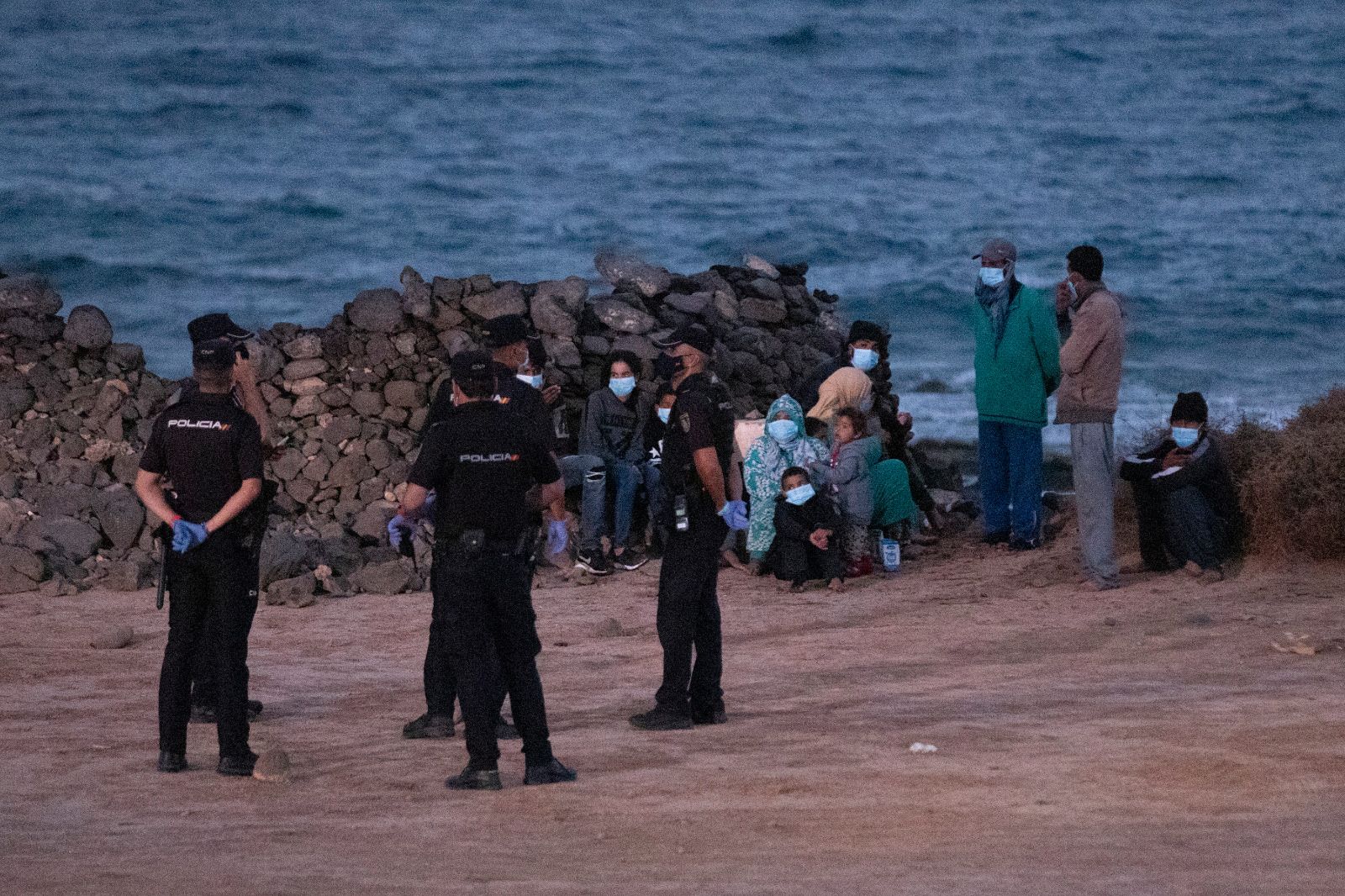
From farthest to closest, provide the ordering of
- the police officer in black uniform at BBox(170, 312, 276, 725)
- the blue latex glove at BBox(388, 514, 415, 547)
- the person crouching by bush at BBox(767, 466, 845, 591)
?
the person crouching by bush at BBox(767, 466, 845, 591) → the police officer in black uniform at BBox(170, 312, 276, 725) → the blue latex glove at BBox(388, 514, 415, 547)

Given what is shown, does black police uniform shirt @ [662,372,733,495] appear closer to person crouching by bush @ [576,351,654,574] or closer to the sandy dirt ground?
the sandy dirt ground

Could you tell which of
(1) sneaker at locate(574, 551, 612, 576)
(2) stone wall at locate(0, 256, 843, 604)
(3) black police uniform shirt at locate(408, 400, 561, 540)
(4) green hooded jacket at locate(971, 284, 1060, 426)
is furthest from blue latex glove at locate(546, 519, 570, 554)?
(4) green hooded jacket at locate(971, 284, 1060, 426)

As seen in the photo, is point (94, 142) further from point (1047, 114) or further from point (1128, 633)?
point (1128, 633)

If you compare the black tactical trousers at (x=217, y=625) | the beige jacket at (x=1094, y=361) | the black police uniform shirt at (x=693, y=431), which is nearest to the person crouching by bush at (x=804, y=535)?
the beige jacket at (x=1094, y=361)

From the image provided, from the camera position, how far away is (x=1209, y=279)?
46.1 meters

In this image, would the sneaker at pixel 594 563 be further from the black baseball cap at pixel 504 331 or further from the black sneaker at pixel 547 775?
the black sneaker at pixel 547 775

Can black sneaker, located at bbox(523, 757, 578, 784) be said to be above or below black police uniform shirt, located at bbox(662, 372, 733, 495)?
below

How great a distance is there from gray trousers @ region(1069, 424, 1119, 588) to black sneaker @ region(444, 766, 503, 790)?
18.3 ft

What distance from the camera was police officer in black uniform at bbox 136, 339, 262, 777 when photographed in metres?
8.10

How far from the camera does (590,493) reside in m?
13.7

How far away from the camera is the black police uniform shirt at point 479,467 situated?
25.4 ft

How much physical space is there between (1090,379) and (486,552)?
222 inches

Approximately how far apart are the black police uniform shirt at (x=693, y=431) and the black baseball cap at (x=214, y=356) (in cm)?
214

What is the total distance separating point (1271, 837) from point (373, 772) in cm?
391
